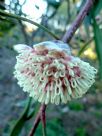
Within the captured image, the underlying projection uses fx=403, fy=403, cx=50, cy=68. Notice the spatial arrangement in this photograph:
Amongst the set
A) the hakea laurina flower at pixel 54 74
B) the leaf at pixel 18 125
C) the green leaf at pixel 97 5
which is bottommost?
the hakea laurina flower at pixel 54 74

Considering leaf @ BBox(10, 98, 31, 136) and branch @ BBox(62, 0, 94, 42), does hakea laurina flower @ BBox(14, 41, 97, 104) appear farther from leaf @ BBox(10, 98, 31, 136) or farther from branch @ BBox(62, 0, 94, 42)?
leaf @ BBox(10, 98, 31, 136)

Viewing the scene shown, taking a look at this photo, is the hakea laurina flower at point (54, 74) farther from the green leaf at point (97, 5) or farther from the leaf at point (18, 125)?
the green leaf at point (97, 5)

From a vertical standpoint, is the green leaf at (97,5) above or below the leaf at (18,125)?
above

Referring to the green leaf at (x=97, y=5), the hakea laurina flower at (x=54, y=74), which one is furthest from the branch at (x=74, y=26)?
the green leaf at (x=97, y=5)

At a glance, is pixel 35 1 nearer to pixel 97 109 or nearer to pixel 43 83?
pixel 43 83

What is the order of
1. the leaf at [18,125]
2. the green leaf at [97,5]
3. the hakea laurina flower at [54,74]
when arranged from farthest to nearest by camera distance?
the green leaf at [97,5], the leaf at [18,125], the hakea laurina flower at [54,74]

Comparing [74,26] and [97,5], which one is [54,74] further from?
[97,5]

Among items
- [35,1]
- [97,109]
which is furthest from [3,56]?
[97,109]

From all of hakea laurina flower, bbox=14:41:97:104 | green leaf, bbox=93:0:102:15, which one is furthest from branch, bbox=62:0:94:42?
green leaf, bbox=93:0:102:15

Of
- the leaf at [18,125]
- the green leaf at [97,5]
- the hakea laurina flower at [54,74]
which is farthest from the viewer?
the green leaf at [97,5]
